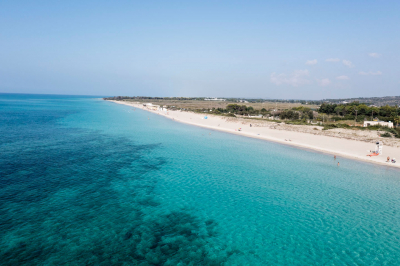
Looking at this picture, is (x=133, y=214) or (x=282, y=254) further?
(x=133, y=214)

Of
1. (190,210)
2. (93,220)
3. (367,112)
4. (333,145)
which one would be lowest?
(190,210)

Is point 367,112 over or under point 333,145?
over

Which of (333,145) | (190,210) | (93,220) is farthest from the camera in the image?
(333,145)

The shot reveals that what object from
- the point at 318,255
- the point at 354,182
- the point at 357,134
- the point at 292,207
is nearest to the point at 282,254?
the point at 318,255

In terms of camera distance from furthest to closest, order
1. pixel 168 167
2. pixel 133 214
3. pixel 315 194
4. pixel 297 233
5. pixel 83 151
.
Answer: pixel 83 151
pixel 168 167
pixel 315 194
pixel 133 214
pixel 297 233

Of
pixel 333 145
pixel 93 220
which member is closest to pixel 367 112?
pixel 333 145

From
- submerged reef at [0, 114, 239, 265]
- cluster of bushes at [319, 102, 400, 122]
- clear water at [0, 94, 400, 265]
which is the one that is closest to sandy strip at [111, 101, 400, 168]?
clear water at [0, 94, 400, 265]

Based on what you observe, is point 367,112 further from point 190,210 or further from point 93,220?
point 93,220

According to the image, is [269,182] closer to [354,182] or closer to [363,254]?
[354,182]

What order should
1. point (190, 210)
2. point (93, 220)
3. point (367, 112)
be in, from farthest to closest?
1. point (367, 112)
2. point (190, 210)
3. point (93, 220)

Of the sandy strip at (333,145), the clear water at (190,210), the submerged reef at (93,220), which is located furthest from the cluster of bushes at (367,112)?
the submerged reef at (93,220)
